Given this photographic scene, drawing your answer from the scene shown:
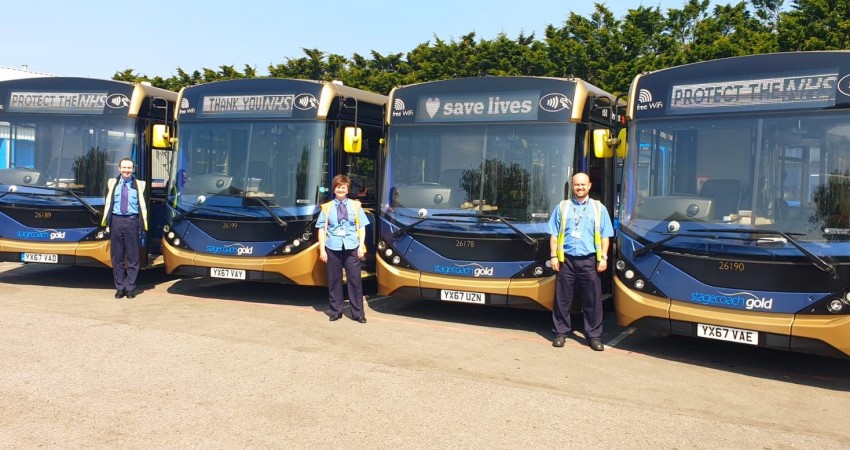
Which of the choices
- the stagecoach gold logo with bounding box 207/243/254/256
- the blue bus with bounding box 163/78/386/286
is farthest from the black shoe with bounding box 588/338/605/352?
the stagecoach gold logo with bounding box 207/243/254/256

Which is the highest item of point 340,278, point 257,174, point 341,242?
point 257,174

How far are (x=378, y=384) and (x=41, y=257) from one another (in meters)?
6.27

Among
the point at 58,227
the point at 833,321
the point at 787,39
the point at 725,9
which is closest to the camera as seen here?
the point at 833,321

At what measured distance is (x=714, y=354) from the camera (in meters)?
7.72

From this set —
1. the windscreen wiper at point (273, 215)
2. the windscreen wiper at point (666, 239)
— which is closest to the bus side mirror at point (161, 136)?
the windscreen wiper at point (273, 215)

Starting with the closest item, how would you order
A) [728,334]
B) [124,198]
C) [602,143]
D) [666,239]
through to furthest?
[728,334] < [666,239] < [602,143] < [124,198]

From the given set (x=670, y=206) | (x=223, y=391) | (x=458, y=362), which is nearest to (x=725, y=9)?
(x=670, y=206)

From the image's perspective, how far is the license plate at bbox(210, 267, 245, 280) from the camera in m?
9.45

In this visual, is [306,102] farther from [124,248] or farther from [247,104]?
[124,248]

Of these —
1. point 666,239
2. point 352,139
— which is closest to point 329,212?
point 352,139

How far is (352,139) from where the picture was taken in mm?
9391

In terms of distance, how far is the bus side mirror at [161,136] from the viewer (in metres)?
10.1

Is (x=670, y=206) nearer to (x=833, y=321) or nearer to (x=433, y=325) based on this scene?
(x=833, y=321)

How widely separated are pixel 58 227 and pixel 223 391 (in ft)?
18.5
